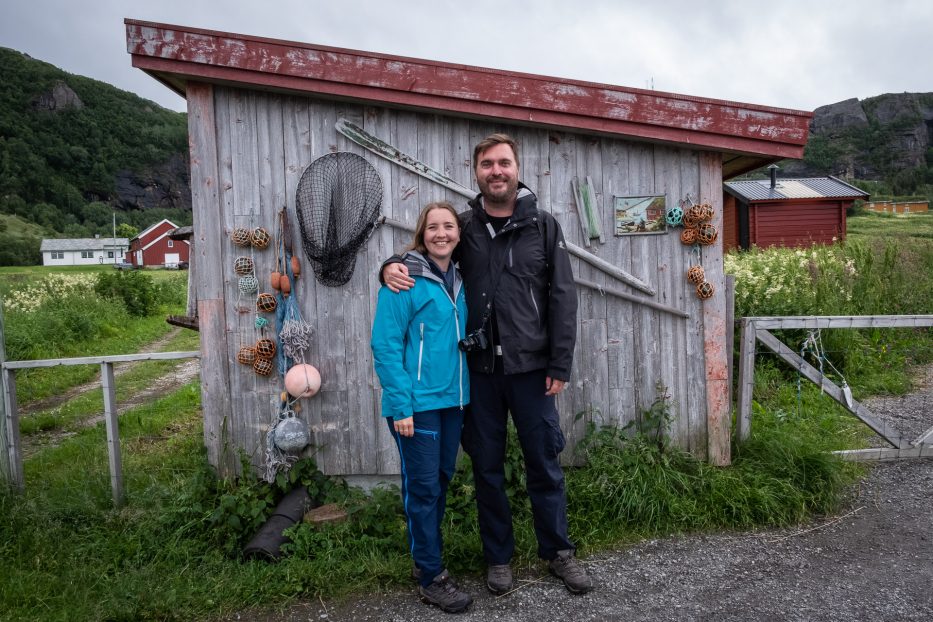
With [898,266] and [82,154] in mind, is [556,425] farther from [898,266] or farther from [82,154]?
[82,154]

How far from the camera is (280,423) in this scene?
4.11 meters

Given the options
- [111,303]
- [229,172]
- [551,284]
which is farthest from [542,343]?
[111,303]

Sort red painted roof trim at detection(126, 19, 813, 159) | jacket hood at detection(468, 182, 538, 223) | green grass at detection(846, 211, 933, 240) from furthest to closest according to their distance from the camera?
green grass at detection(846, 211, 933, 240) < red painted roof trim at detection(126, 19, 813, 159) < jacket hood at detection(468, 182, 538, 223)

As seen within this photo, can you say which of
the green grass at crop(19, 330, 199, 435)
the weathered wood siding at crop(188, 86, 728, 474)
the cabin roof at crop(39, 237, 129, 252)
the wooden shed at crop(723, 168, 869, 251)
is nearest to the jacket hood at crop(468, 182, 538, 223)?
the weathered wood siding at crop(188, 86, 728, 474)

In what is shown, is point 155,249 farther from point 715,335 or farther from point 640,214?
point 715,335

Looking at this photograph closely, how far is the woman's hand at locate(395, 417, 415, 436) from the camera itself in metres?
2.93

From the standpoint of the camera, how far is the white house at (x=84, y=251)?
7062 centimetres

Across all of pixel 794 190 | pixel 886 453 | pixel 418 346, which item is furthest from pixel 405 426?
pixel 794 190

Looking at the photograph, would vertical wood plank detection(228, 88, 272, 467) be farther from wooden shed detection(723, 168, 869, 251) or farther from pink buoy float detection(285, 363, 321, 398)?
wooden shed detection(723, 168, 869, 251)

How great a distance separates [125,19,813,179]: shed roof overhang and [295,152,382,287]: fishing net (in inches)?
18.7

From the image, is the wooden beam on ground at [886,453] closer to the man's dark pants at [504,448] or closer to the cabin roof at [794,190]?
the man's dark pants at [504,448]

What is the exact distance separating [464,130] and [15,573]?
3.79 meters

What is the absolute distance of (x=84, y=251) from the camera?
7606cm

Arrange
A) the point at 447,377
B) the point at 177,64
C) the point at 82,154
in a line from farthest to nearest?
the point at 82,154 < the point at 177,64 < the point at 447,377
